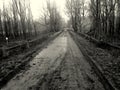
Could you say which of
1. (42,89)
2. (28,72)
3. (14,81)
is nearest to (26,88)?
(42,89)

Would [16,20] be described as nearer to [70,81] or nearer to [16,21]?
[16,21]

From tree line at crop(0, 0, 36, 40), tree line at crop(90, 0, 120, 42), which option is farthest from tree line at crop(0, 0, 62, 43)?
tree line at crop(90, 0, 120, 42)

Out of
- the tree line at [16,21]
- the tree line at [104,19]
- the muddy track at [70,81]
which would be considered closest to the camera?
the muddy track at [70,81]

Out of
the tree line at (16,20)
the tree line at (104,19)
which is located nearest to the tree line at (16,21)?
the tree line at (16,20)

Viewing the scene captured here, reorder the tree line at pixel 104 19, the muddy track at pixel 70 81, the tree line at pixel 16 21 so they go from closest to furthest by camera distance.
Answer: the muddy track at pixel 70 81 < the tree line at pixel 104 19 < the tree line at pixel 16 21

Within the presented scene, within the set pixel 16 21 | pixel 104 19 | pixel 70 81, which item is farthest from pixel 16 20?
pixel 70 81

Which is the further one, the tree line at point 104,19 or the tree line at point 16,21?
the tree line at point 16,21

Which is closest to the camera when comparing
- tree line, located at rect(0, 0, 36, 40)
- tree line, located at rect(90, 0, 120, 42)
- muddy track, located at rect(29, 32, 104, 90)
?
muddy track, located at rect(29, 32, 104, 90)

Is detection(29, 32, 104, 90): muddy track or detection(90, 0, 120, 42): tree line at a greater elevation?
detection(90, 0, 120, 42): tree line

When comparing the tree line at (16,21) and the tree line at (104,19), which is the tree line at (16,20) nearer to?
the tree line at (16,21)

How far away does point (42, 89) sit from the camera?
4.52 m

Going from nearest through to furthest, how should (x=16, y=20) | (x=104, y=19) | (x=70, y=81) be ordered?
(x=70, y=81) < (x=104, y=19) < (x=16, y=20)

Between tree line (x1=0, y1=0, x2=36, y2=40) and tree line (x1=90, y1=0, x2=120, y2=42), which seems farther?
tree line (x1=0, y1=0, x2=36, y2=40)

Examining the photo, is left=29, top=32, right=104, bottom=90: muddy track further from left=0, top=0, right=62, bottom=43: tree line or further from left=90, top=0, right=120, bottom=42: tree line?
left=0, top=0, right=62, bottom=43: tree line
